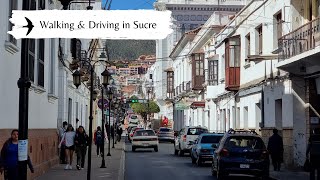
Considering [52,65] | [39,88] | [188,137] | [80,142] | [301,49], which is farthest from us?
[188,137]

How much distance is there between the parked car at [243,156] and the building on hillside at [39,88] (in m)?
6.17

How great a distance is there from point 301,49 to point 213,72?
23.8m

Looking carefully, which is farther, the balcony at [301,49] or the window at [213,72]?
the window at [213,72]

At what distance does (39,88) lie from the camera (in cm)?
1875

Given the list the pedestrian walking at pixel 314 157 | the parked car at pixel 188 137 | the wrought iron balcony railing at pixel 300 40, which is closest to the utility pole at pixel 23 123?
the pedestrian walking at pixel 314 157

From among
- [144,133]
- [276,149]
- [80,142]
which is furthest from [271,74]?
[144,133]

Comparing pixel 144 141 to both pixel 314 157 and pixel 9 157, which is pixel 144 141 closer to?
pixel 314 157

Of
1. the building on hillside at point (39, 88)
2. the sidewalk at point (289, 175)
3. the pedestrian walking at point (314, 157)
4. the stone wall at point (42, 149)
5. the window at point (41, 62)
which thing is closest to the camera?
the building on hillside at point (39, 88)

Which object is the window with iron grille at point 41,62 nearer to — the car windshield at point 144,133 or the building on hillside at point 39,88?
the building on hillside at point 39,88

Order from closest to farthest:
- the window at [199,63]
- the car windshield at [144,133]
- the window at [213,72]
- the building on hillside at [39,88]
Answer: the building on hillside at [39,88]
the car windshield at [144,133]
the window at [213,72]
the window at [199,63]

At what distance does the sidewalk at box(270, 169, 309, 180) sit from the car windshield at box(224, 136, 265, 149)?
5.20 feet

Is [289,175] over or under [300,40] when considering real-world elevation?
under

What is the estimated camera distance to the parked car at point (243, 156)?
62.6 feet

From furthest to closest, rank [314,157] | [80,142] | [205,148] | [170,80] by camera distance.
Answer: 1. [170,80]
2. [205,148]
3. [80,142]
4. [314,157]
